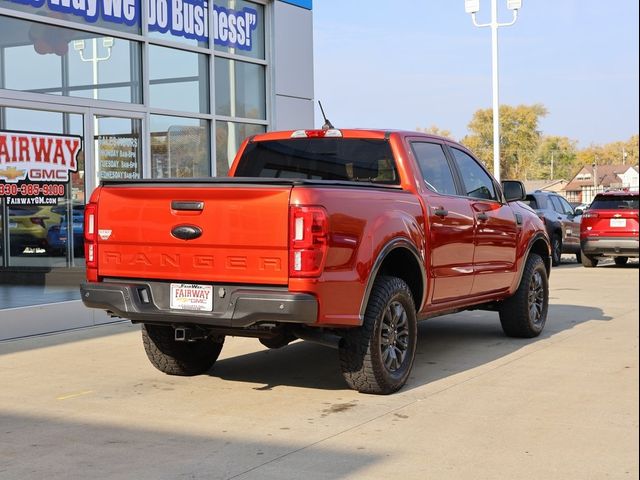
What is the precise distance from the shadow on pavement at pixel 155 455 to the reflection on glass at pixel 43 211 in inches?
199

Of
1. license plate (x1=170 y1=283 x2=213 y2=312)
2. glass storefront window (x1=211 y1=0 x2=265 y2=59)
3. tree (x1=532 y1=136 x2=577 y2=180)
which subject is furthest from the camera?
tree (x1=532 y1=136 x2=577 y2=180)

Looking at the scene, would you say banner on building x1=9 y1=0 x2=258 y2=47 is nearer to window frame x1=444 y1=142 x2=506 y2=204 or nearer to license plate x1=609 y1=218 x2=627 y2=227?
window frame x1=444 y1=142 x2=506 y2=204

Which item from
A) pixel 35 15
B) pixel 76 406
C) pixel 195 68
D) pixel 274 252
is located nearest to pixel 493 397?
pixel 274 252

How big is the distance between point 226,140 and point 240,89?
0.87m

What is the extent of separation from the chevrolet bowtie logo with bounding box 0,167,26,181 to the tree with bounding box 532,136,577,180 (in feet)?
392

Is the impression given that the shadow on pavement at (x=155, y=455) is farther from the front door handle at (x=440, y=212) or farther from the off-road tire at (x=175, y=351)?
the front door handle at (x=440, y=212)

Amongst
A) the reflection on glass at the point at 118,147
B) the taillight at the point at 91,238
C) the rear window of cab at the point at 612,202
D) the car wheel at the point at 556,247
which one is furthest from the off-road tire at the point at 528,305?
the car wheel at the point at 556,247

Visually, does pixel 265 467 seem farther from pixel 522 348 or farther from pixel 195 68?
pixel 195 68

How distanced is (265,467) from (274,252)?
5.04ft

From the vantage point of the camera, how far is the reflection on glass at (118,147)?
37.1ft

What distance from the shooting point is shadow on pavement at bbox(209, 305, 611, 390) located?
7.44 metres

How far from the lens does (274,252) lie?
6.01m

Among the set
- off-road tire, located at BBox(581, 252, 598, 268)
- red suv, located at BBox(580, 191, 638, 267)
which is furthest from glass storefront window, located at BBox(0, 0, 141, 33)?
off-road tire, located at BBox(581, 252, 598, 268)

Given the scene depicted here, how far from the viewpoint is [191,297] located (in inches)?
248
